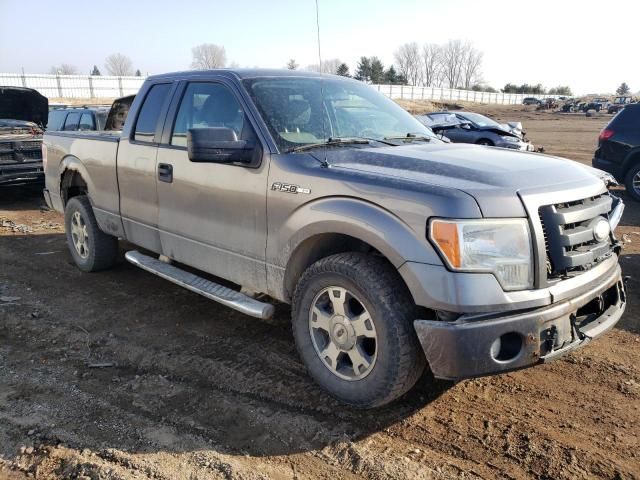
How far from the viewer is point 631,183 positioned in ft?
33.5

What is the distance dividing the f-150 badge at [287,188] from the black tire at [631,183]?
30.0ft

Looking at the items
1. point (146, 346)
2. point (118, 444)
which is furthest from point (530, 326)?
point (146, 346)

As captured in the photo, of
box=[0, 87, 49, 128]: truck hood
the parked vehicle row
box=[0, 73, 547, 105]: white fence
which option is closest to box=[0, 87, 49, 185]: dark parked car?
box=[0, 87, 49, 128]: truck hood

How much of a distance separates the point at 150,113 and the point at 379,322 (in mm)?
3018

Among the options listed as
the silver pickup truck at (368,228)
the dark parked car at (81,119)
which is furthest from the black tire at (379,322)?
the dark parked car at (81,119)

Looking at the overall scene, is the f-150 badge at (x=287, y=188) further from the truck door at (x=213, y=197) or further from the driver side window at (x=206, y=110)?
the driver side window at (x=206, y=110)

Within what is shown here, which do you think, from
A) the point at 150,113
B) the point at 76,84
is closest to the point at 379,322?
the point at 150,113

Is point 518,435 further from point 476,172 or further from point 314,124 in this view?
point 314,124

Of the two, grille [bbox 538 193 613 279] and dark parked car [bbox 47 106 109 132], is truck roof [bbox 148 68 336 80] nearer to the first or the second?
grille [bbox 538 193 613 279]

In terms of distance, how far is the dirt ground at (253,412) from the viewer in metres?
2.75

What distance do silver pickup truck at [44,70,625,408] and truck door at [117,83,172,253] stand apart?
2 cm

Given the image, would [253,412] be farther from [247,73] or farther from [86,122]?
[86,122]

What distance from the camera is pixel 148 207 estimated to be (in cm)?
465

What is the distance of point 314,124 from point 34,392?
259 cm
